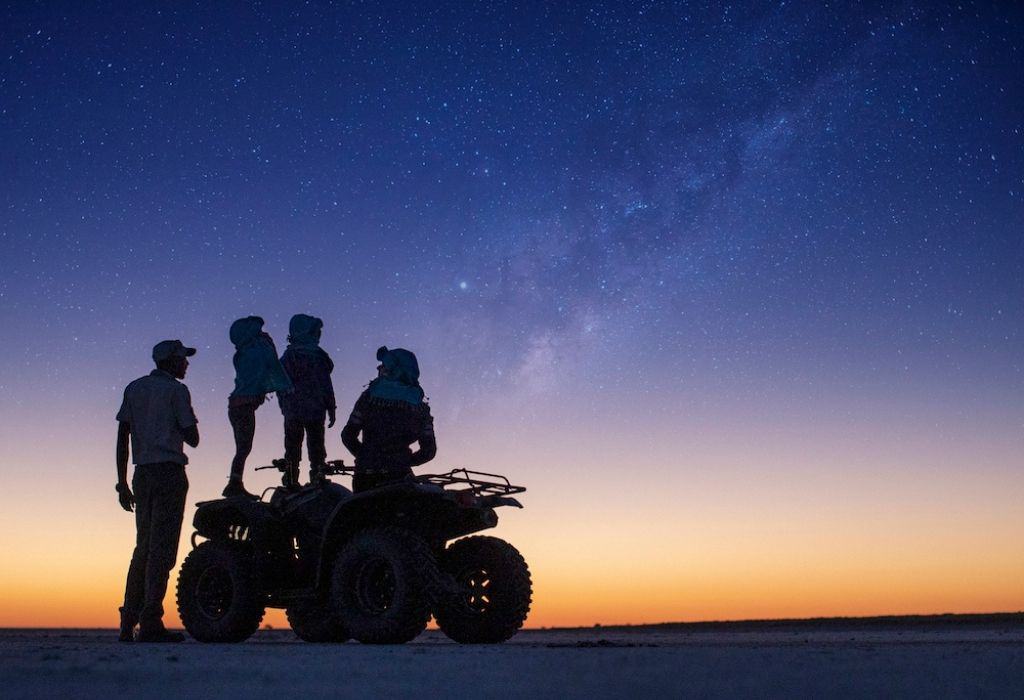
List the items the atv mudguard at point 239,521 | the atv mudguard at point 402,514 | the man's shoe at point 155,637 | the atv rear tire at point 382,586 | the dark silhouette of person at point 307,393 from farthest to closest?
the dark silhouette of person at point 307,393, the atv mudguard at point 239,521, the man's shoe at point 155,637, the atv mudguard at point 402,514, the atv rear tire at point 382,586

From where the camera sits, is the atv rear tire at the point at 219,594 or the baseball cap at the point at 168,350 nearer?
the atv rear tire at the point at 219,594

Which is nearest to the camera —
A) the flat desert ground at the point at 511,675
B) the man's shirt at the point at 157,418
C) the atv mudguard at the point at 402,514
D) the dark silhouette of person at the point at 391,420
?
the flat desert ground at the point at 511,675

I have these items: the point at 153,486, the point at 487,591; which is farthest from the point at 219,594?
the point at 487,591

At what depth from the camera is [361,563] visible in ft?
25.7

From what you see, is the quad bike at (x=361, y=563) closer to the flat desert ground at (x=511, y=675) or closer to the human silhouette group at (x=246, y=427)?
the human silhouette group at (x=246, y=427)

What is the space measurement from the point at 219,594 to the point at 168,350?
2.20 meters

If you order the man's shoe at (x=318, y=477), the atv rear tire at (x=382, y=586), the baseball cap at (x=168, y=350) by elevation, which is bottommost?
the atv rear tire at (x=382, y=586)

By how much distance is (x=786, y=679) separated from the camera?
172 inches

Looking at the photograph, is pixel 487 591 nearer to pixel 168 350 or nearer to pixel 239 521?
pixel 239 521

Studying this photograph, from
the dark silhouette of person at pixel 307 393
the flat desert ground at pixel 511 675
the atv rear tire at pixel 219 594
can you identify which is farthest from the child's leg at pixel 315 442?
the flat desert ground at pixel 511 675

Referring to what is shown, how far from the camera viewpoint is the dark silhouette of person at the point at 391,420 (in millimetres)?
8945

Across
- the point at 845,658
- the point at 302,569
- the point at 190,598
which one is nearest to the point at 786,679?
the point at 845,658

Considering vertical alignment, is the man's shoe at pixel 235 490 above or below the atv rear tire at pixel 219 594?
above

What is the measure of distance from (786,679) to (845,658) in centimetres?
79
